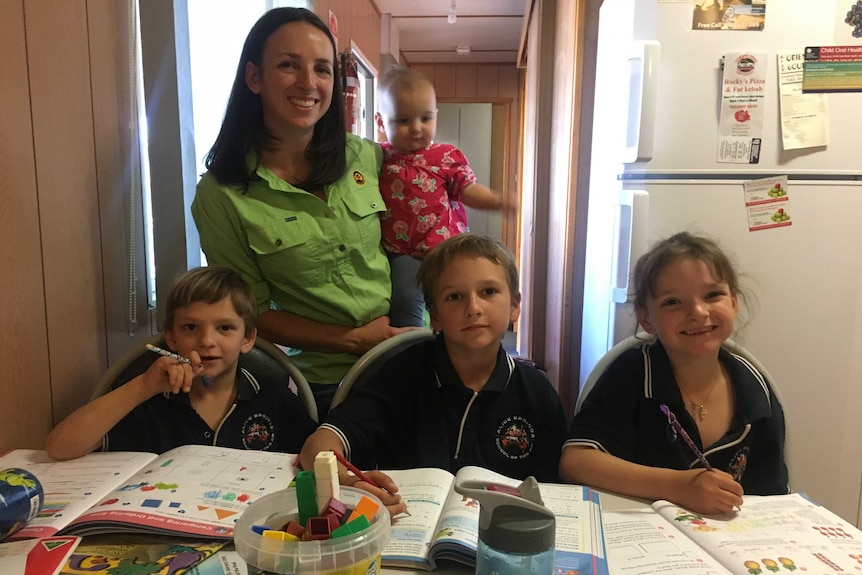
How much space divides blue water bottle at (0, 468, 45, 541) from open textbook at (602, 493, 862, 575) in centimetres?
70

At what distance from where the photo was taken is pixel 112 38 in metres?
1.35

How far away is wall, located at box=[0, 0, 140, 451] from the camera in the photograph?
3.42ft

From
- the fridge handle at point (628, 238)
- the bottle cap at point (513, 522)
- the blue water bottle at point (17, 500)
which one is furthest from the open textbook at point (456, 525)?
the fridge handle at point (628, 238)

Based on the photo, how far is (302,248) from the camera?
135 centimetres

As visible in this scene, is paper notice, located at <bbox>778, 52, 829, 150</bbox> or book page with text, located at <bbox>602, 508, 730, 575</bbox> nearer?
book page with text, located at <bbox>602, 508, 730, 575</bbox>

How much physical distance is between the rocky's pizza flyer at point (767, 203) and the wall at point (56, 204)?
1.80 metres

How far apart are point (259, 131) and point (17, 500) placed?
0.94 metres

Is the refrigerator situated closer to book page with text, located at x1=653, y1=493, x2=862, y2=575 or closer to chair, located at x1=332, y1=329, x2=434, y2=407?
chair, located at x1=332, y1=329, x2=434, y2=407

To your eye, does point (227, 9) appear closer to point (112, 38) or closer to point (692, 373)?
point (112, 38)

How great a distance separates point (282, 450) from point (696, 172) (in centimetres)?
151

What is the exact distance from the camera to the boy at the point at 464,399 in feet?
3.67

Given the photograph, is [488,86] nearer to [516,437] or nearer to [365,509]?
[516,437]

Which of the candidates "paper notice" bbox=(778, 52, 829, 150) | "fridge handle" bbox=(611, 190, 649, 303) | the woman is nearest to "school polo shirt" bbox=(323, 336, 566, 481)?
the woman

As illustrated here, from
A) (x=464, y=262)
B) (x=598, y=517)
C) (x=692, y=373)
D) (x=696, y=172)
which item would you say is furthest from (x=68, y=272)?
(x=696, y=172)
